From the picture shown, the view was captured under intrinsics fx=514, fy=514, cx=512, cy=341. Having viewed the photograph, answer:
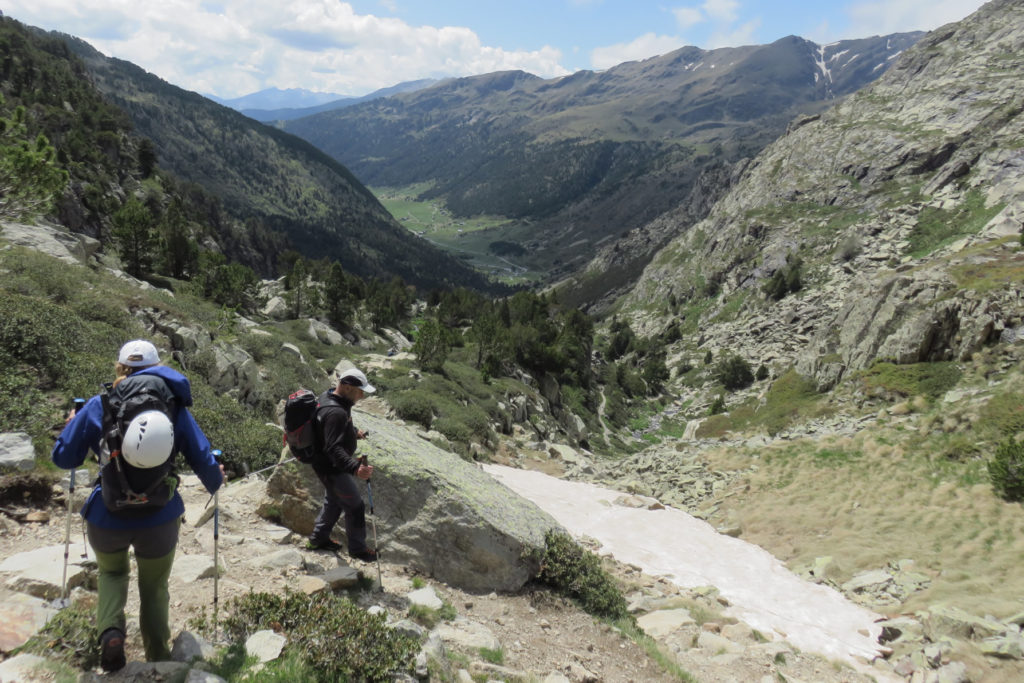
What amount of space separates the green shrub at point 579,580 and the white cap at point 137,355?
795 cm

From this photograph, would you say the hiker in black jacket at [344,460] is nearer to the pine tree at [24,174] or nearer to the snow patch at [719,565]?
the snow patch at [719,565]

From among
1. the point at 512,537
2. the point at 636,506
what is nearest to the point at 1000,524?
the point at 636,506

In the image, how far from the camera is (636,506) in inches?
814

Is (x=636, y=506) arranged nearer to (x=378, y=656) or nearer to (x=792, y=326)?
(x=378, y=656)

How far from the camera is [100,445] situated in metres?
4.87

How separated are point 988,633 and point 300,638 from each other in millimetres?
13814

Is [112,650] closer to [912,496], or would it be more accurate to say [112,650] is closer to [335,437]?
[335,437]

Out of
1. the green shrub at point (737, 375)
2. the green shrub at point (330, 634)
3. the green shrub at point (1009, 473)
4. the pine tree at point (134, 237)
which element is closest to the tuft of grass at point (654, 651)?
the green shrub at point (330, 634)

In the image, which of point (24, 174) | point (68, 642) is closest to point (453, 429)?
point (24, 174)

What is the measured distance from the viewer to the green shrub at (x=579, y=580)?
10.3 m

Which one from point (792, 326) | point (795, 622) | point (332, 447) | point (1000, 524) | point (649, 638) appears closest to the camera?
point (332, 447)

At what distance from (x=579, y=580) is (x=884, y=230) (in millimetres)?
91450

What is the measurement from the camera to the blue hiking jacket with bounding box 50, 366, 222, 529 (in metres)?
4.83

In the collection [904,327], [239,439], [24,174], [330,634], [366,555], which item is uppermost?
[24,174]
